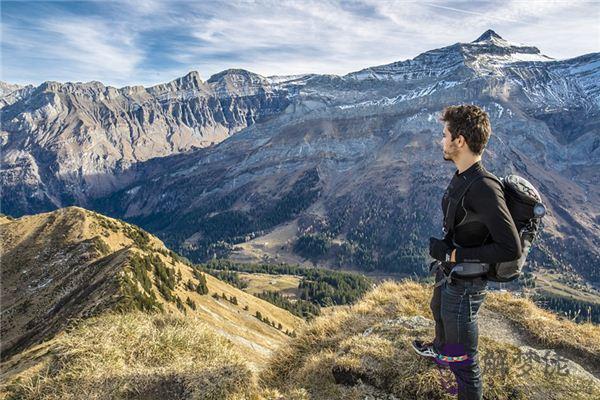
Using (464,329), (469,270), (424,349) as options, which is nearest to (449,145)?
(469,270)

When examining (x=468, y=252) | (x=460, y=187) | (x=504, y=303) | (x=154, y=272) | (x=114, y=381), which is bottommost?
(x=154, y=272)

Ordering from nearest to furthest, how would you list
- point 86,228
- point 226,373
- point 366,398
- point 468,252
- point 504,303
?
point 468,252 → point 366,398 → point 226,373 → point 504,303 → point 86,228

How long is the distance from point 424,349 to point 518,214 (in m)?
3.90

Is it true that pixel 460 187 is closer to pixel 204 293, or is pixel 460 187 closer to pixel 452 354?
pixel 452 354

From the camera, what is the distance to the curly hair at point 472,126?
7.55 meters

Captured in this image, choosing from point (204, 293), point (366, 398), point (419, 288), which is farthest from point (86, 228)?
point (366, 398)

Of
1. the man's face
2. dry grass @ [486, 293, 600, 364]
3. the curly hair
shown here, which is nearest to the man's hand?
the man's face

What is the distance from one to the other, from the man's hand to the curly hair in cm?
191

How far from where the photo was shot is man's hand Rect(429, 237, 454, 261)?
7.90 metres

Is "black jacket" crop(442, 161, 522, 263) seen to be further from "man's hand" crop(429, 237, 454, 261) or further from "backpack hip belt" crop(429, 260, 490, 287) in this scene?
"man's hand" crop(429, 237, 454, 261)

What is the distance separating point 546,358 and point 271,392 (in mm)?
7391

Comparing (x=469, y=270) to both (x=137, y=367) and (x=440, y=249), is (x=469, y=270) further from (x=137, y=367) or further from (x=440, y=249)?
(x=137, y=367)

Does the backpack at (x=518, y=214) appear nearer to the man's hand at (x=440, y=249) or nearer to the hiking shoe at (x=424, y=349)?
the man's hand at (x=440, y=249)

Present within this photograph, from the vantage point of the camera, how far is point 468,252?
742 centimetres
